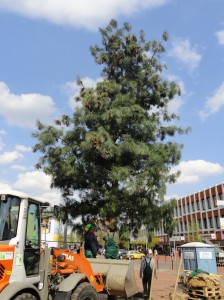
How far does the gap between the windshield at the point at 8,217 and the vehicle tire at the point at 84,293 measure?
214cm

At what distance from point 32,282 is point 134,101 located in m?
12.4

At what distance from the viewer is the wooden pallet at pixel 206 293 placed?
1000 cm

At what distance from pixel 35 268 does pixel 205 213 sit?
49.6m

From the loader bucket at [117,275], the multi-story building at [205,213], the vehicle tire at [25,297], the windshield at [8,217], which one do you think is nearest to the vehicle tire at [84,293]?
the loader bucket at [117,275]

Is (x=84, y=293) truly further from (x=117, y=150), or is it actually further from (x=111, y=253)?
(x=117, y=150)

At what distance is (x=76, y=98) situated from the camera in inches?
735

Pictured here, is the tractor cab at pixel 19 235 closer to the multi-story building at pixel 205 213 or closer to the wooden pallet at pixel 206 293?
the wooden pallet at pixel 206 293

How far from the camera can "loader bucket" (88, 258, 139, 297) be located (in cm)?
824

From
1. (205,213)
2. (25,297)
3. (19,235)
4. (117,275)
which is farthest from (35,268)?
(205,213)

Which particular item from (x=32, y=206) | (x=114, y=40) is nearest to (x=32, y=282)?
(x=32, y=206)

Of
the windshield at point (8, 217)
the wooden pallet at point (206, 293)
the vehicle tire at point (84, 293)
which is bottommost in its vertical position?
the wooden pallet at point (206, 293)

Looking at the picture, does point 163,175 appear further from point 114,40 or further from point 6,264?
point 6,264

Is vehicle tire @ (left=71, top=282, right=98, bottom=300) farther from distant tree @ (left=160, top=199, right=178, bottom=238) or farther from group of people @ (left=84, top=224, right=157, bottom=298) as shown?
distant tree @ (left=160, top=199, right=178, bottom=238)

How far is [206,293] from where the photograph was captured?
9945 mm
